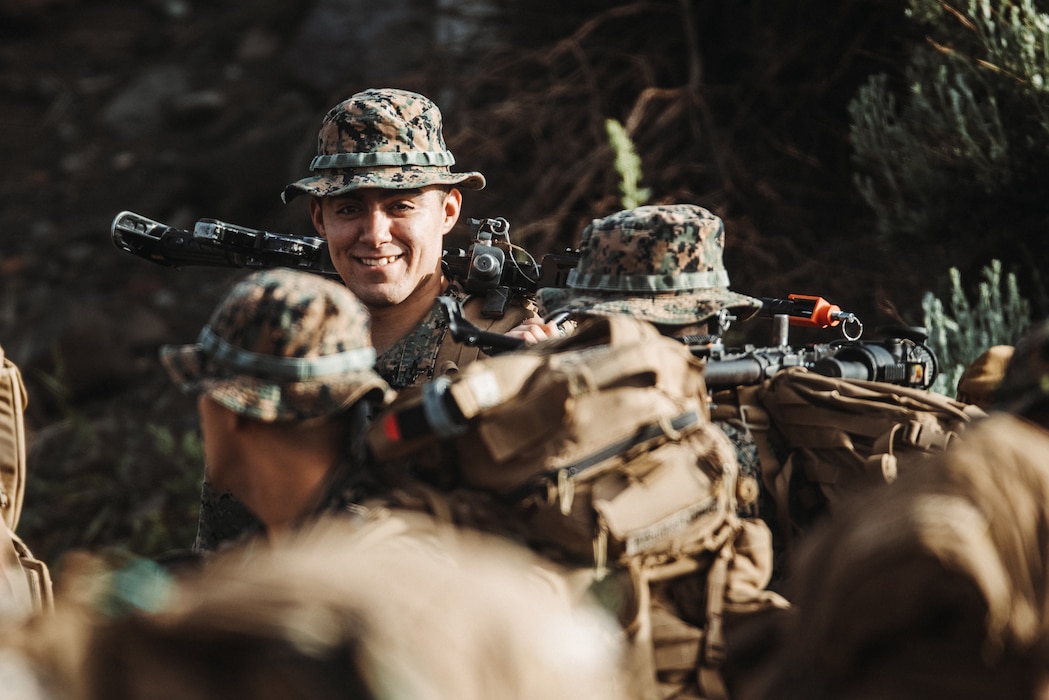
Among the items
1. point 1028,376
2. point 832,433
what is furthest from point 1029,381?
point 832,433

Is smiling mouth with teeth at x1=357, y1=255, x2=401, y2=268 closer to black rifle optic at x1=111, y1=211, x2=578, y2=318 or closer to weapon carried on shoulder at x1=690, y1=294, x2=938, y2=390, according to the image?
black rifle optic at x1=111, y1=211, x2=578, y2=318

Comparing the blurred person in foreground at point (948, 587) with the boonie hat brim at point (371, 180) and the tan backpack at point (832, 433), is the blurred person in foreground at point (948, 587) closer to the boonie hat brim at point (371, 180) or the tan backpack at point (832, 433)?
the tan backpack at point (832, 433)

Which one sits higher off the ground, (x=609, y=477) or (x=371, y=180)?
(x=371, y=180)

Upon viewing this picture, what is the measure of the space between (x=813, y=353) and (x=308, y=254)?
6.11 feet

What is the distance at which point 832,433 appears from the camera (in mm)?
3025

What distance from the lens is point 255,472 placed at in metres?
2.47

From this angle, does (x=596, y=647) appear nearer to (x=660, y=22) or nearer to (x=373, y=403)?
(x=373, y=403)

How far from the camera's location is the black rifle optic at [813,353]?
3049mm

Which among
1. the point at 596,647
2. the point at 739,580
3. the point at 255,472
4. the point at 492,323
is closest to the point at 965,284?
the point at 492,323

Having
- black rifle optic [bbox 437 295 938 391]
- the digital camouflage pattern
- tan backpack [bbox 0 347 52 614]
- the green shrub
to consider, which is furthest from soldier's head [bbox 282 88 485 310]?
the green shrub

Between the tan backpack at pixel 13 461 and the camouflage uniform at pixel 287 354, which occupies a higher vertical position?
the camouflage uniform at pixel 287 354

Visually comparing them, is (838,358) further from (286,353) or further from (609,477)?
(286,353)

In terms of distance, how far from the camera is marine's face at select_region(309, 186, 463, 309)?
13.2 feet

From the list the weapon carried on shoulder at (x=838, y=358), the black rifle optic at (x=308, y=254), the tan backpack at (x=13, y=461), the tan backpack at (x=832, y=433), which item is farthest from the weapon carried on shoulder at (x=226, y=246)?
the tan backpack at (x=832, y=433)
